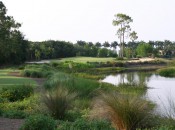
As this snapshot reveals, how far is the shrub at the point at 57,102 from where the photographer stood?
1003cm

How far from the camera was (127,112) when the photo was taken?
26.6 feet

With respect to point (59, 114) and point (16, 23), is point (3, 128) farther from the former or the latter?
point (16, 23)

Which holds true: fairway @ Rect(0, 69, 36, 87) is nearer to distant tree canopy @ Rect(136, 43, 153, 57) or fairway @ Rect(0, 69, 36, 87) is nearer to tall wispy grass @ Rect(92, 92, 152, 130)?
tall wispy grass @ Rect(92, 92, 152, 130)

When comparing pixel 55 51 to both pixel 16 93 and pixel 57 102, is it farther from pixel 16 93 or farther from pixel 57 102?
pixel 57 102

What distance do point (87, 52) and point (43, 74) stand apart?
61.5 m

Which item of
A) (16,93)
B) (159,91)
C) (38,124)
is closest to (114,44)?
(159,91)

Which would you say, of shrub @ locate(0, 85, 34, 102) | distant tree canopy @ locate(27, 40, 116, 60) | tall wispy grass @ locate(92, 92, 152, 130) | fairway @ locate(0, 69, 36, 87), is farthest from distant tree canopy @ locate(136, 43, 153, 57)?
tall wispy grass @ locate(92, 92, 152, 130)

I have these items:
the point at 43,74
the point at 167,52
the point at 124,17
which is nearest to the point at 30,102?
the point at 43,74

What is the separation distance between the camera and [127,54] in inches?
3263

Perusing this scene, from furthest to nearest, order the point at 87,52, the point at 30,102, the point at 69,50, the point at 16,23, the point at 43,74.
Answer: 1. the point at 87,52
2. the point at 69,50
3. the point at 16,23
4. the point at 43,74
5. the point at 30,102

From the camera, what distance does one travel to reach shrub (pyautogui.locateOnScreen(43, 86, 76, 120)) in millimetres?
10031

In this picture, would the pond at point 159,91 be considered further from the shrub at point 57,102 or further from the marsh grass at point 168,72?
the marsh grass at point 168,72

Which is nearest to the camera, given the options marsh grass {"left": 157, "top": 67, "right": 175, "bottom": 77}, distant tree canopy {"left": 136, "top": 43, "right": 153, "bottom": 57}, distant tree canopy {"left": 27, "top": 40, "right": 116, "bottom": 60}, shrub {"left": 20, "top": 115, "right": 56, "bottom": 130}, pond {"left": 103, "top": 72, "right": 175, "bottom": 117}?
shrub {"left": 20, "top": 115, "right": 56, "bottom": 130}

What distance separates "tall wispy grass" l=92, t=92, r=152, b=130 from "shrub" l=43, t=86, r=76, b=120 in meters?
1.90
